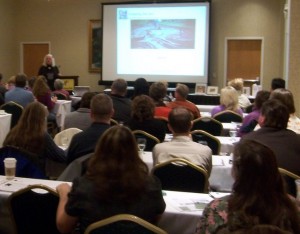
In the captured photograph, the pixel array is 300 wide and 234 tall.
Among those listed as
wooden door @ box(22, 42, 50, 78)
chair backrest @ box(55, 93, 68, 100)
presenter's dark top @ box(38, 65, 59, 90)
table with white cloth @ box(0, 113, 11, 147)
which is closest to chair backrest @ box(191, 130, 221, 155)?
table with white cloth @ box(0, 113, 11, 147)

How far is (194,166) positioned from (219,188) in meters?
0.80

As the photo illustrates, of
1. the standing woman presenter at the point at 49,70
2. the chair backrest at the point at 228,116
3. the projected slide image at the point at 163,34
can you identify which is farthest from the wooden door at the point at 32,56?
the chair backrest at the point at 228,116

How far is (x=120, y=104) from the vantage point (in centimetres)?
571

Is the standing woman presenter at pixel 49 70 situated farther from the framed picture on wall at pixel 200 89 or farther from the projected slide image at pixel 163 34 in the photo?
the framed picture on wall at pixel 200 89

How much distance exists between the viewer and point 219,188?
356 centimetres

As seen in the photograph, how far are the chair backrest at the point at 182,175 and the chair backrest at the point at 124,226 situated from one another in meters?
1.07

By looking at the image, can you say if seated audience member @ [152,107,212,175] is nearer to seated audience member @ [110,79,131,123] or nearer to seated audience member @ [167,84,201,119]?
seated audience member @ [110,79,131,123]

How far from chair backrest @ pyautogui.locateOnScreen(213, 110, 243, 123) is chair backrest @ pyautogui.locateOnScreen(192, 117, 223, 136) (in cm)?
53

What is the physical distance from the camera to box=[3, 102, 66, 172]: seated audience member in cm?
364

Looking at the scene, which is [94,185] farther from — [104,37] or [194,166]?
[104,37]

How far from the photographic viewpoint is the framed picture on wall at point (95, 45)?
12.9m

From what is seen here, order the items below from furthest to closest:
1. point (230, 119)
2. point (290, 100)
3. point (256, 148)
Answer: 1. point (230, 119)
2. point (290, 100)
3. point (256, 148)

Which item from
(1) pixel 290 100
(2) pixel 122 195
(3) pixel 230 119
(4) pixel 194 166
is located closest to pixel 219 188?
(4) pixel 194 166

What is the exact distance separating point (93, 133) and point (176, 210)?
4.02 feet
